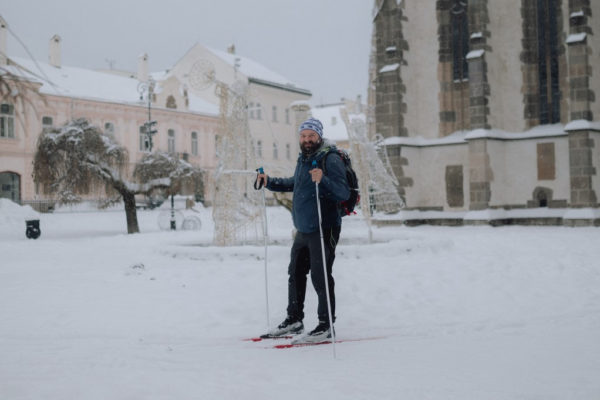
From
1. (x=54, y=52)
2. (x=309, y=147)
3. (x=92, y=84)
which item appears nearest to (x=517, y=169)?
(x=309, y=147)

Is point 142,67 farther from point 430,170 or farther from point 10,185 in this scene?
point 430,170

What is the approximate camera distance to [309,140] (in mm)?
5582

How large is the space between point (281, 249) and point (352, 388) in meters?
6.76

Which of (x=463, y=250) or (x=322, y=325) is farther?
(x=463, y=250)

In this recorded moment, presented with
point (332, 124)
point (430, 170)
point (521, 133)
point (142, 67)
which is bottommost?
point (430, 170)

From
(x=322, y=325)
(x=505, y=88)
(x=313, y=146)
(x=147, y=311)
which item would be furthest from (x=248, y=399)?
(x=505, y=88)

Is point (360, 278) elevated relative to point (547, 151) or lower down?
lower down

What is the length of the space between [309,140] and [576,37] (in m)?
16.8

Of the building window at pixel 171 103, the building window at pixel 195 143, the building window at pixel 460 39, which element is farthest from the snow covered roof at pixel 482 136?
the building window at pixel 195 143

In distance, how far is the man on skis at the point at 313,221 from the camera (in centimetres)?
541

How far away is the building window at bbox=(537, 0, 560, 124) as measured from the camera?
21344 mm

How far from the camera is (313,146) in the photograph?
5.61 metres

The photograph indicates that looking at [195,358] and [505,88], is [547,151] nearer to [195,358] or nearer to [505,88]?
[505,88]

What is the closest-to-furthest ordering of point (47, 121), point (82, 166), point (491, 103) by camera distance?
point (82, 166) → point (491, 103) → point (47, 121)
